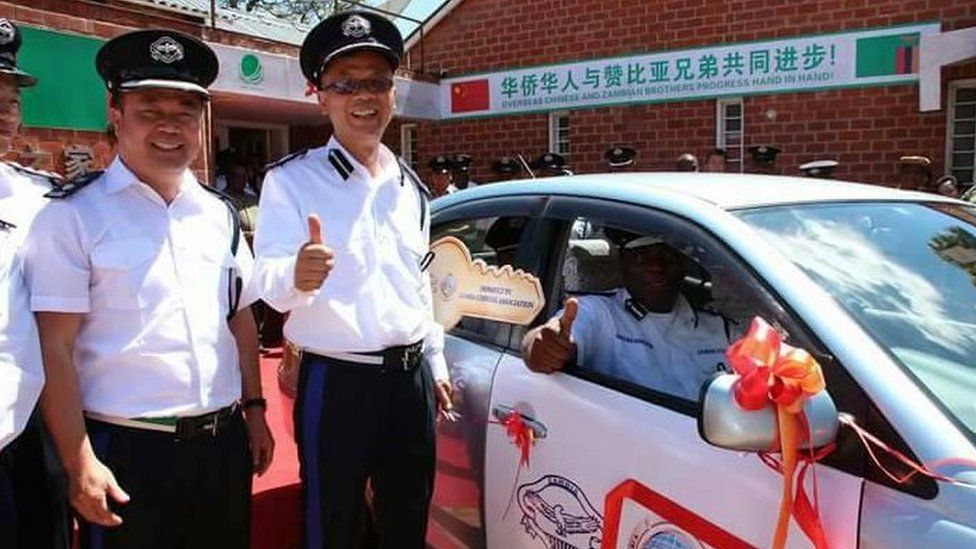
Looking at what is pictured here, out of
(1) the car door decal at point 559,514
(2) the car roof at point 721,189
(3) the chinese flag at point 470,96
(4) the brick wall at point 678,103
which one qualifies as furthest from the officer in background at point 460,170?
(1) the car door decal at point 559,514

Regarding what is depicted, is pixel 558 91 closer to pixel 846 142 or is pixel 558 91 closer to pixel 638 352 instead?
pixel 846 142

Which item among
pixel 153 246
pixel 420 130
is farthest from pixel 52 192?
pixel 420 130

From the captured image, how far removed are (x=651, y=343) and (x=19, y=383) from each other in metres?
1.52

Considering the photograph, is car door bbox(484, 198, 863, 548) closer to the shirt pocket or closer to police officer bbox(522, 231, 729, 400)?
police officer bbox(522, 231, 729, 400)

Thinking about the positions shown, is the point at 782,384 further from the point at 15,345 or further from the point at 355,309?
the point at 15,345

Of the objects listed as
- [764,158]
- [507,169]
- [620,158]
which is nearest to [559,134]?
[507,169]

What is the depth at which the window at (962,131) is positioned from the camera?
7.74 metres

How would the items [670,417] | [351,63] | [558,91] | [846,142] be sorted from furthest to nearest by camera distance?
[558,91] → [846,142] → [351,63] → [670,417]

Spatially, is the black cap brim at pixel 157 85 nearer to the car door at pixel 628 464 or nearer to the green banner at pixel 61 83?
the car door at pixel 628 464

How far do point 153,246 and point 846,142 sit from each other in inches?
308

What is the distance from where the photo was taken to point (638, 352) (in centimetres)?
223

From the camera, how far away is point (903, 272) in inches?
75.0

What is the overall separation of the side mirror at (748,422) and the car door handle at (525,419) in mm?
724

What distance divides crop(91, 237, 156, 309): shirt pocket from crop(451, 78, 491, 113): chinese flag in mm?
9211
